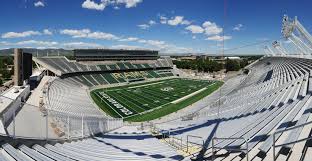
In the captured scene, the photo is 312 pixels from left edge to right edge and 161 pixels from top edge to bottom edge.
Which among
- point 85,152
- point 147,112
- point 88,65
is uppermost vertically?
point 88,65

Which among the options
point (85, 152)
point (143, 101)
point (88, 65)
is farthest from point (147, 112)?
point (88, 65)

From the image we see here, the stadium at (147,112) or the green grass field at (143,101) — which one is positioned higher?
the stadium at (147,112)

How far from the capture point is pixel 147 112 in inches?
1249

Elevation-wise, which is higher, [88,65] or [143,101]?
[88,65]

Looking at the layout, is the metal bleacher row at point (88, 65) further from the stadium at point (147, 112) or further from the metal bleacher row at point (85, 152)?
the metal bleacher row at point (85, 152)

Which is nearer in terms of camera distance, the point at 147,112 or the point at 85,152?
the point at 85,152

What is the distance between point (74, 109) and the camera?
27.1 m

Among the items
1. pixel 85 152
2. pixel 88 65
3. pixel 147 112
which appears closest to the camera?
pixel 85 152

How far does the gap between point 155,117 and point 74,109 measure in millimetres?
8246

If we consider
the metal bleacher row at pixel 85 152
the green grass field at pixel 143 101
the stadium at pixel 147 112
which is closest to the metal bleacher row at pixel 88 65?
the stadium at pixel 147 112

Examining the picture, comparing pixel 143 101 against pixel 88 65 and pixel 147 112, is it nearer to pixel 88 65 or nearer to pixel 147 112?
pixel 147 112

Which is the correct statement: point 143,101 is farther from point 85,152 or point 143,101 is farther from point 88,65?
point 85,152

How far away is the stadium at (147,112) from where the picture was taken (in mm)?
7012

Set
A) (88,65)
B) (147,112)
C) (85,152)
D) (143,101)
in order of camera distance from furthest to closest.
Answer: (88,65), (143,101), (147,112), (85,152)
